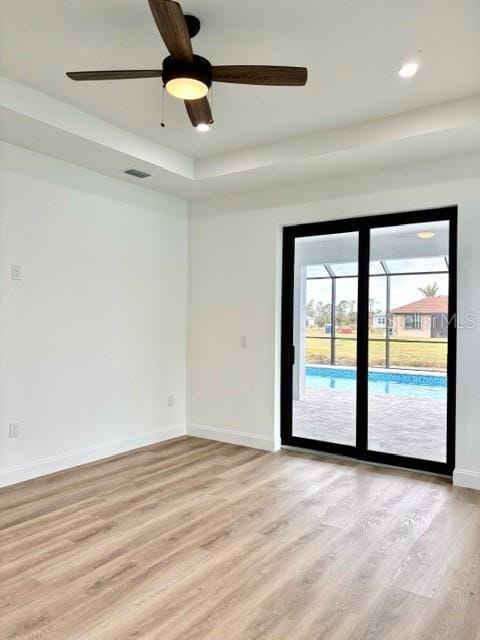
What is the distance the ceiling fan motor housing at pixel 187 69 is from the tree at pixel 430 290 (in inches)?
109

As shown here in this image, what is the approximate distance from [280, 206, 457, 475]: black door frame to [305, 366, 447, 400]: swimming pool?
0.32 ft

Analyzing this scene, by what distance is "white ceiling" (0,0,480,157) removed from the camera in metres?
2.50

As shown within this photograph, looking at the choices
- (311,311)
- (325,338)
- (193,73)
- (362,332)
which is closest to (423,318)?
(362,332)

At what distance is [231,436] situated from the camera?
5262 millimetres

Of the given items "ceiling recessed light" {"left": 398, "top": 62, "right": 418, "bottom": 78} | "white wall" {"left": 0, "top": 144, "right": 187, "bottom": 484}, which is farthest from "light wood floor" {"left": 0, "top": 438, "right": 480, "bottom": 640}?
"ceiling recessed light" {"left": 398, "top": 62, "right": 418, "bottom": 78}

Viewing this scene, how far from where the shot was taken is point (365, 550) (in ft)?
9.26

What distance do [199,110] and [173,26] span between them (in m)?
0.77

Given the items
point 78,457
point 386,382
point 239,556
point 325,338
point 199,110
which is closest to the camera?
point 239,556

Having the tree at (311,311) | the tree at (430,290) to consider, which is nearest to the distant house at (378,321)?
the tree at (430,290)

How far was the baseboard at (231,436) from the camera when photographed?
500 centimetres

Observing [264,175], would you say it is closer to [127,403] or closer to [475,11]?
[475,11]

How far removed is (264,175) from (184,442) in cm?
304

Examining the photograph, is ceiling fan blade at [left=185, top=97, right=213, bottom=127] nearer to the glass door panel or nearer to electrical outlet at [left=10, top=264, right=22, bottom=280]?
electrical outlet at [left=10, top=264, right=22, bottom=280]

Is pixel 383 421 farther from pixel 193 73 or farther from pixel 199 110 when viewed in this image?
pixel 193 73
